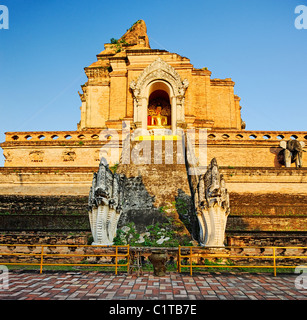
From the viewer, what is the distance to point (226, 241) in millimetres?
9375

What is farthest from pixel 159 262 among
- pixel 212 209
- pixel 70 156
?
pixel 70 156

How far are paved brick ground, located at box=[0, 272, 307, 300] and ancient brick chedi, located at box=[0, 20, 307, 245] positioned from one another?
3222 mm

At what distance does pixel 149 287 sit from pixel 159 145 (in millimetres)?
9099

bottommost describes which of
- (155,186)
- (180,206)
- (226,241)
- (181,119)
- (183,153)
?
(226,241)

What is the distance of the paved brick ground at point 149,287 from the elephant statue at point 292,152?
1089cm

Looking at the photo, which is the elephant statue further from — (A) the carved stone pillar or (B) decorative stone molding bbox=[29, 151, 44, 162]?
(B) decorative stone molding bbox=[29, 151, 44, 162]

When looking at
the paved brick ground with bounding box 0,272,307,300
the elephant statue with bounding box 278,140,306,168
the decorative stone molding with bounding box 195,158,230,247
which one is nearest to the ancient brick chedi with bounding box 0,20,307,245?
the elephant statue with bounding box 278,140,306,168

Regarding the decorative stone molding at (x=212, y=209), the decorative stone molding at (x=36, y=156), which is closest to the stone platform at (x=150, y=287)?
the decorative stone molding at (x=212, y=209)

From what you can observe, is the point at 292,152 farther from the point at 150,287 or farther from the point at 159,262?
the point at 150,287

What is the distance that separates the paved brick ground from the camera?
5.68 m

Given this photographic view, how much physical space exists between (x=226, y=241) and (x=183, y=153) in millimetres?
6002

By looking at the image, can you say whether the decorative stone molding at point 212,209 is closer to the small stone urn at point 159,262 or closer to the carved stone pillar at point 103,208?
the small stone urn at point 159,262
